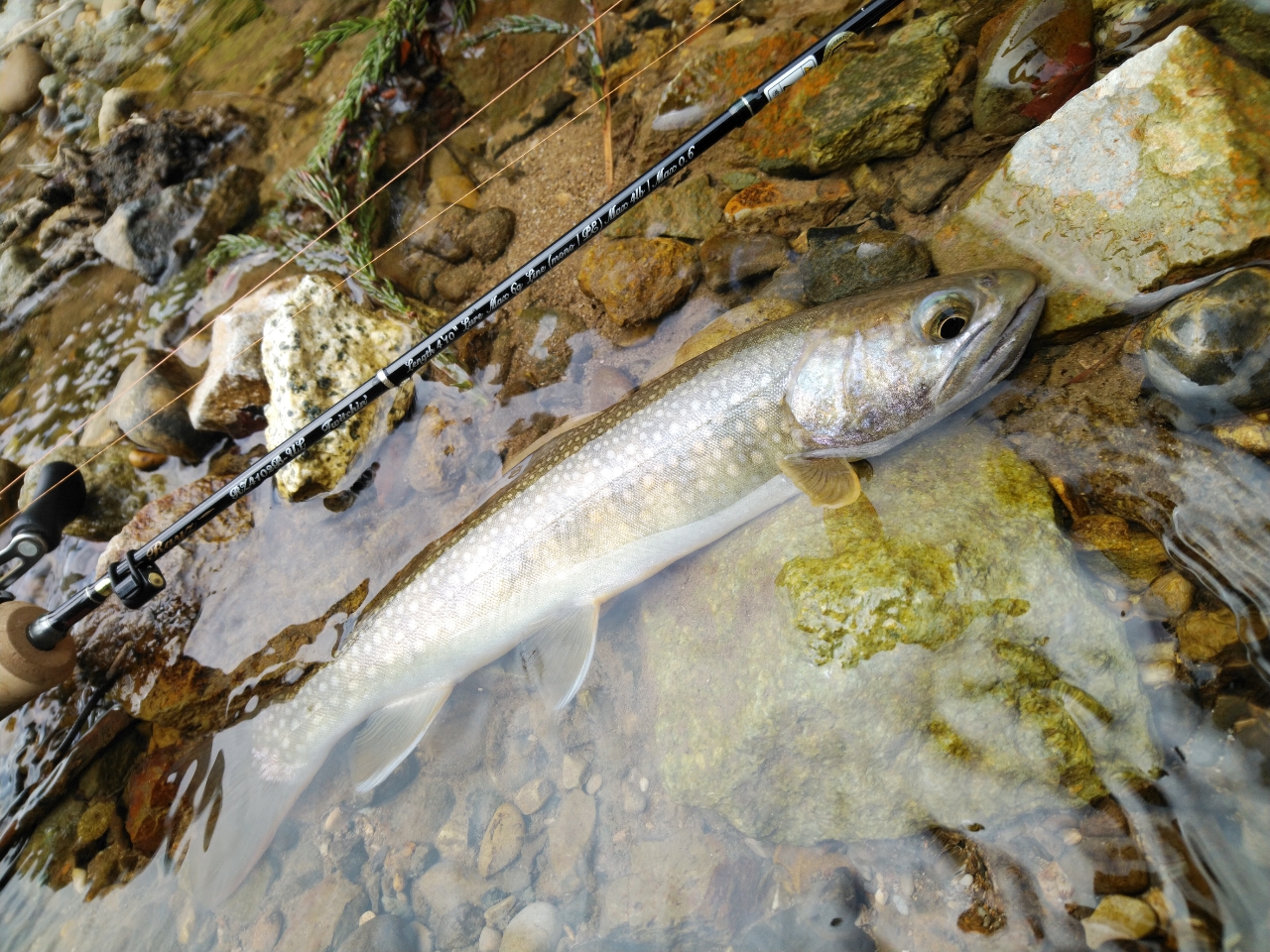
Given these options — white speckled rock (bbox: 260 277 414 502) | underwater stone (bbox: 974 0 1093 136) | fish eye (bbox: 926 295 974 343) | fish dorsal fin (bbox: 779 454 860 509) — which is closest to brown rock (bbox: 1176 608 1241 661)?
fish dorsal fin (bbox: 779 454 860 509)

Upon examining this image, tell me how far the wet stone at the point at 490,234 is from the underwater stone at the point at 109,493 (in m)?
2.61

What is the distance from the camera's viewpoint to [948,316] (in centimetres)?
253

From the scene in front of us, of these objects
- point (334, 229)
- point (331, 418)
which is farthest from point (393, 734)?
point (334, 229)

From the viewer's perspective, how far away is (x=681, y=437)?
2.93m

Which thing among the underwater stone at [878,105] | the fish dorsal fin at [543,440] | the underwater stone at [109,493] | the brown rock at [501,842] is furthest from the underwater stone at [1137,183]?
the underwater stone at [109,493]

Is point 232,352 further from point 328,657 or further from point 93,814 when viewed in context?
point 93,814

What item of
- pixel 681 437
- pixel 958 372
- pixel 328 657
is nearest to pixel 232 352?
pixel 328 657

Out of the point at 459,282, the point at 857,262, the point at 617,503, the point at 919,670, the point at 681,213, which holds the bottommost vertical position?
the point at 919,670

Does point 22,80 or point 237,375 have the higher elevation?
point 22,80

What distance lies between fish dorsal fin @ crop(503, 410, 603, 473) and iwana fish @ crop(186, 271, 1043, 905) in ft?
0.72

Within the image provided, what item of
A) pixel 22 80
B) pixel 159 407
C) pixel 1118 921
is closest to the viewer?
pixel 1118 921

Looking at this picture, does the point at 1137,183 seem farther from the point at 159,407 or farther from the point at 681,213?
the point at 159,407

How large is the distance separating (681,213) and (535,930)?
3.77m

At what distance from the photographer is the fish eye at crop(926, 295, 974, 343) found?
8.29 feet
